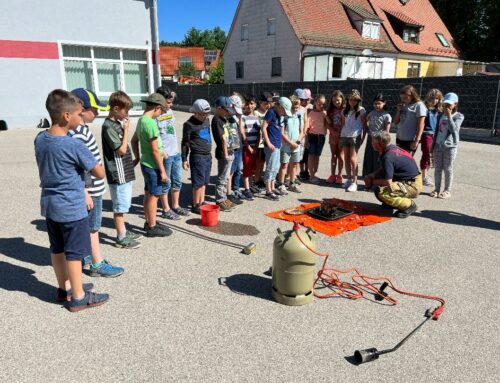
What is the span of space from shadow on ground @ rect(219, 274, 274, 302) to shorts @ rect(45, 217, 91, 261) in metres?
1.40

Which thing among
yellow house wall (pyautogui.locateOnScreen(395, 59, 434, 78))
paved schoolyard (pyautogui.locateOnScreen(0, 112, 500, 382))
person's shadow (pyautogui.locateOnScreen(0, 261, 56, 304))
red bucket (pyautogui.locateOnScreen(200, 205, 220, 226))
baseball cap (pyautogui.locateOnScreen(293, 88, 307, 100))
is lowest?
paved schoolyard (pyautogui.locateOnScreen(0, 112, 500, 382))

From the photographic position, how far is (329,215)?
5.87m

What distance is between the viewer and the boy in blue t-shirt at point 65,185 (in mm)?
2992

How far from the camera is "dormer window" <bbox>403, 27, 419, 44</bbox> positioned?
33.6m

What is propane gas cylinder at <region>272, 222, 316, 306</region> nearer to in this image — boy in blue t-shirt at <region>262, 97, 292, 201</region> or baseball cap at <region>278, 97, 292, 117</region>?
boy in blue t-shirt at <region>262, 97, 292, 201</region>

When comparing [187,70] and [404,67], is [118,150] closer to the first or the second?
[404,67]

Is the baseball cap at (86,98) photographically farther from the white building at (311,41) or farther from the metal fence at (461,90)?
the white building at (311,41)

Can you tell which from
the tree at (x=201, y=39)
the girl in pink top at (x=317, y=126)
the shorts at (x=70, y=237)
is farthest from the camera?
the tree at (x=201, y=39)

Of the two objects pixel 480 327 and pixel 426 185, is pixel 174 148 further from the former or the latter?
pixel 426 185

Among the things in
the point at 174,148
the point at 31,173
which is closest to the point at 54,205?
the point at 174,148

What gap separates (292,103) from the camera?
701 cm

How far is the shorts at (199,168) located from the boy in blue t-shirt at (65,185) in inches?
101

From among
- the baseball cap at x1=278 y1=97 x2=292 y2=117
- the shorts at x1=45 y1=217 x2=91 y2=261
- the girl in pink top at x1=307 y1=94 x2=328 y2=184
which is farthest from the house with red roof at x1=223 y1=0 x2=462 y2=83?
the shorts at x1=45 y1=217 x2=91 y2=261

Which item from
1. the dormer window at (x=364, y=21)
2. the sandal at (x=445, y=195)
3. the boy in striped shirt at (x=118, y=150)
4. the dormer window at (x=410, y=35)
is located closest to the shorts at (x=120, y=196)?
the boy in striped shirt at (x=118, y=150)
